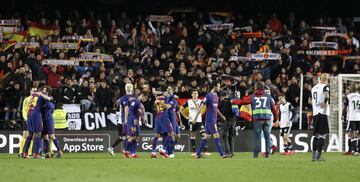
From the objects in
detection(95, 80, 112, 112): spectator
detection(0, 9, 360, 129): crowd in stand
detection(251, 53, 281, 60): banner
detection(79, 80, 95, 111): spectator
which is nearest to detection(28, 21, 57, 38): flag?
detection(0, 9, 360, 129): crowd in stand

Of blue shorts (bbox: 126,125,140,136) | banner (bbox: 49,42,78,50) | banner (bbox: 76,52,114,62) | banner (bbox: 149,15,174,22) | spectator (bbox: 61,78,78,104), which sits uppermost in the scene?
banner (bbox: 149,15,174,22)

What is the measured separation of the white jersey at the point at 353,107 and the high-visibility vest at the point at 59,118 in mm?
10101

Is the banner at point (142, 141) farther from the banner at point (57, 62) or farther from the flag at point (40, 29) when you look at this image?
the flag at point (40, 29)

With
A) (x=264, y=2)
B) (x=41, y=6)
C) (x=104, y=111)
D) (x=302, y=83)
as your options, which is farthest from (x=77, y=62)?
(x=264, y=2)

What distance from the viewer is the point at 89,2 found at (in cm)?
4350

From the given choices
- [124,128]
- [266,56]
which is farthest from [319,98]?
[266,56]

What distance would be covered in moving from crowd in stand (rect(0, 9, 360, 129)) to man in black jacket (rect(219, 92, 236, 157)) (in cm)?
248

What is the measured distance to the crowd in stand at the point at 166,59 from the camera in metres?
35.7

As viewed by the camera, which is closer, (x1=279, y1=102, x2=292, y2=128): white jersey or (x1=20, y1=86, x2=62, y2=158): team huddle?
(x1=20, y1=86, x2=62, y2=158): team huddle

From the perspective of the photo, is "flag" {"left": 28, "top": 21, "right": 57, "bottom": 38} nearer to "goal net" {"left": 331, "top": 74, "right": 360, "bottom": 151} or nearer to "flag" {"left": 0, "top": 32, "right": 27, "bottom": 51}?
"flag" {"left": 0, "top": 32, "right": 27, "bottom": 51}

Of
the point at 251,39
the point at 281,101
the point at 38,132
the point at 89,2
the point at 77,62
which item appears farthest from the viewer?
the point at 89,2

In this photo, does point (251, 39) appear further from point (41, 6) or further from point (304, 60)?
point (41, 6)

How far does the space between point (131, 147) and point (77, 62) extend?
8.75 meters

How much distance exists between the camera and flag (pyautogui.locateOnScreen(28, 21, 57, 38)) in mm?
38844
